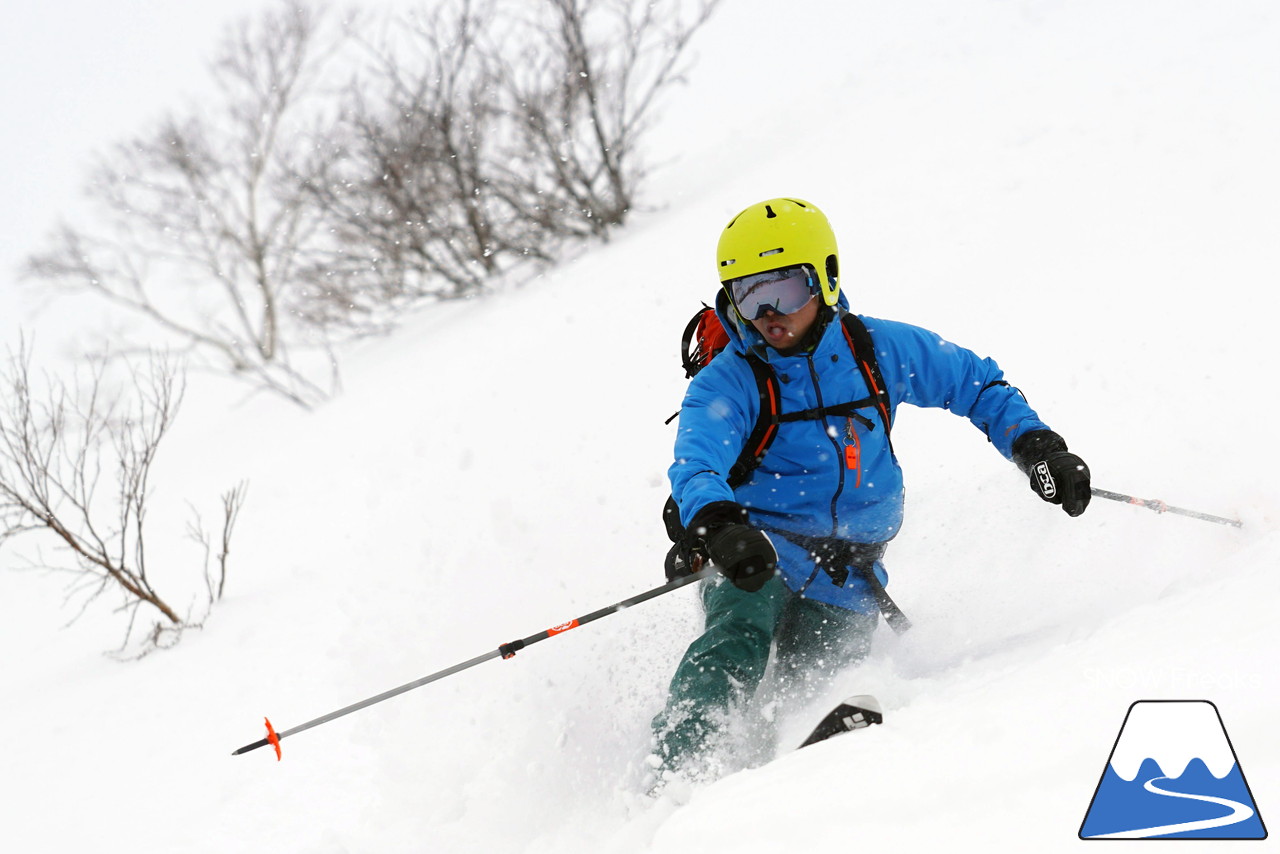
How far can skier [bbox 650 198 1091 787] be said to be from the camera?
275 cm

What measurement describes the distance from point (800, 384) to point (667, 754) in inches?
51.1

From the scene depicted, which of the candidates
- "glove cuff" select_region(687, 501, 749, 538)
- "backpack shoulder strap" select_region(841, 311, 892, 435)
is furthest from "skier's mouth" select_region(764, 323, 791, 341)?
"glove cuff" select_region(687, 501, 749, 538)

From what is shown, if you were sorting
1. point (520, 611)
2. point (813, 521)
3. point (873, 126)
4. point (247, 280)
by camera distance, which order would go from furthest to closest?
1. point (247, 280)
2. point (873, 126)
3. point (520, 611)
4. point (813, 521)

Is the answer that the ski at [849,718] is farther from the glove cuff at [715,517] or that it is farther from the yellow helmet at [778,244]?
the yellow helmet at [778,244]

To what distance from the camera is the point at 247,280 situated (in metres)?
18.7

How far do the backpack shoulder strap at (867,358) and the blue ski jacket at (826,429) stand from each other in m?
0.03

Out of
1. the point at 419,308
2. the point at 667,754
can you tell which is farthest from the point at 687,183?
the point at 667,754

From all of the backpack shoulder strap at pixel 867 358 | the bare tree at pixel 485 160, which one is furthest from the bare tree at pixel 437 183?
the backpack shoulder strap at pixel 867 358

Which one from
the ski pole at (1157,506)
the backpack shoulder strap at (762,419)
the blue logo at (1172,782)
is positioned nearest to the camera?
the blue logo at (1172,782)

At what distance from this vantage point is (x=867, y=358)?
10.1 feet

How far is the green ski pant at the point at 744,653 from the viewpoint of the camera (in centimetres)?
271

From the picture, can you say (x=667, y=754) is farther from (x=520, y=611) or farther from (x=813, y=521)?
(x=520, y=611)

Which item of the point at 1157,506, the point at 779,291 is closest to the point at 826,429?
the point at 779,291

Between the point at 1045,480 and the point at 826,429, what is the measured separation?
0.78 meters
